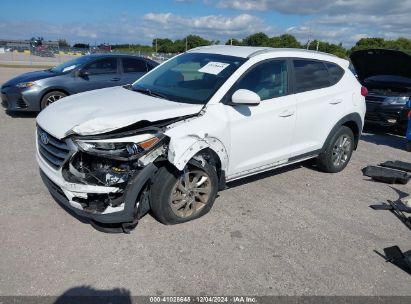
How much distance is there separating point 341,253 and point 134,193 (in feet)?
6.90

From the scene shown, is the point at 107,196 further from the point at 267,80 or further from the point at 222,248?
the point at 267,80

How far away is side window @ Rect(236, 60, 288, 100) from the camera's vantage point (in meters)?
4.39

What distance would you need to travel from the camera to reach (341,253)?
3.67 m

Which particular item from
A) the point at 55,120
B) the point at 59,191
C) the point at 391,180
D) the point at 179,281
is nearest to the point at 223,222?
the point at 179,281

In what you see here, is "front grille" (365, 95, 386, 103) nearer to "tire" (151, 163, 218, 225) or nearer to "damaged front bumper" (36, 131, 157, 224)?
"tire" (151, 163, 218, 225)

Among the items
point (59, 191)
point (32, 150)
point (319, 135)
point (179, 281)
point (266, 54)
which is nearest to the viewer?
point (179, 281)

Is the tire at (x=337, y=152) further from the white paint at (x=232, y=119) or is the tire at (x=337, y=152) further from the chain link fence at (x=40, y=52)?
the chain link fence at (x=40, y=52)

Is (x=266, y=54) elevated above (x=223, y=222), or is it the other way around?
(x=266, y=54)

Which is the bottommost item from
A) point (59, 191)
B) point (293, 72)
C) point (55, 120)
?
point (59, 191)

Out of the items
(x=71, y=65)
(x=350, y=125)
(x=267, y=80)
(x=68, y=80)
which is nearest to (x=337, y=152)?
(x=350, y=125)

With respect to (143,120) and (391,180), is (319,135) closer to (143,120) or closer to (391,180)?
(391,180)

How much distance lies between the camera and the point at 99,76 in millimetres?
9023

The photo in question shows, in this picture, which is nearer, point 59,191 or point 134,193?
point 134,193

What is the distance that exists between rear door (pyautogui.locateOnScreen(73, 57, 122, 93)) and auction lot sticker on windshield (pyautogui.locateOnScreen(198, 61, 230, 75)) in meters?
5.00
